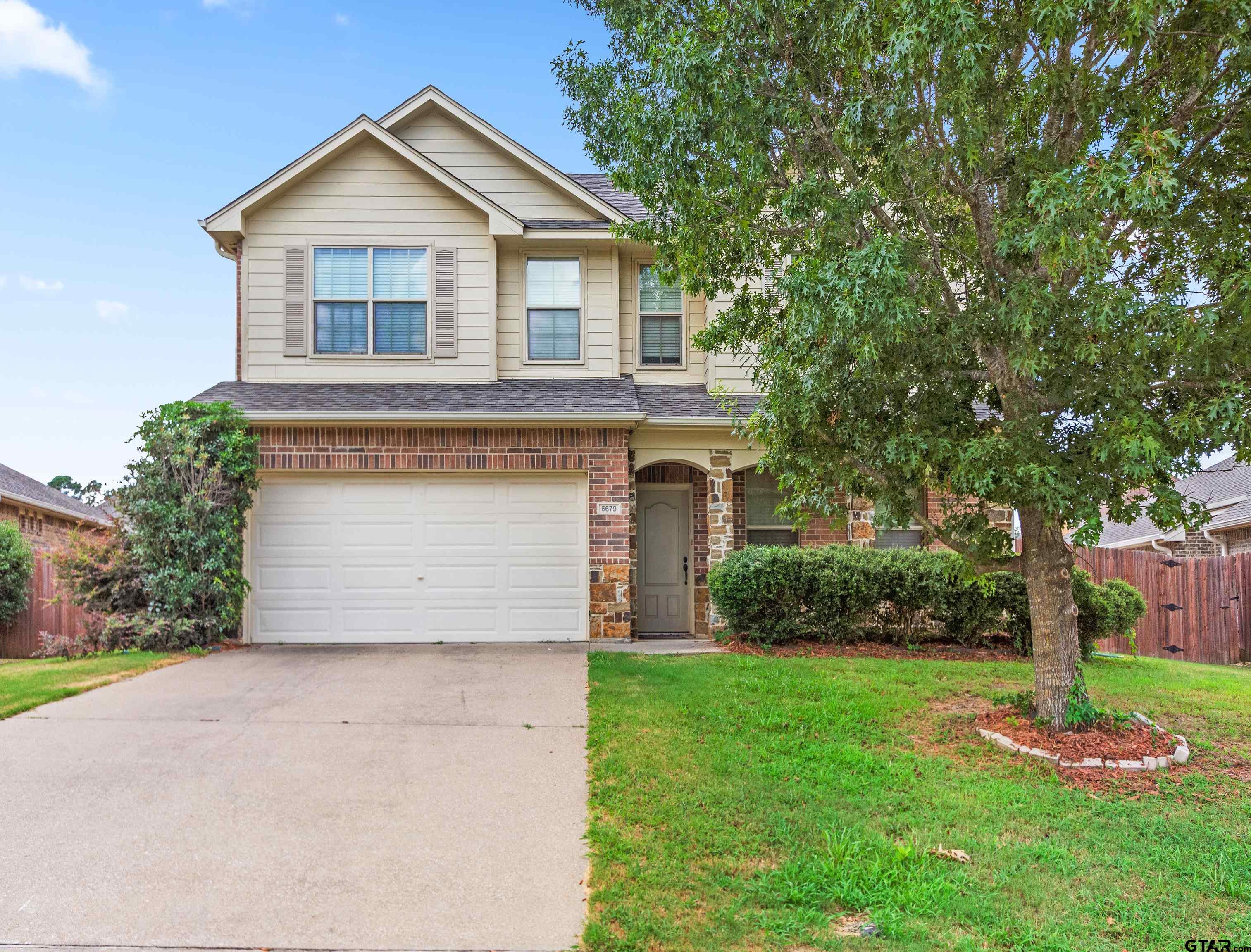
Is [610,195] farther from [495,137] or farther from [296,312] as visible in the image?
[296,312]

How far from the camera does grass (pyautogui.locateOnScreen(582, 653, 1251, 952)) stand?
11.2 ft

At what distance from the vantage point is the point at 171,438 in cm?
1017

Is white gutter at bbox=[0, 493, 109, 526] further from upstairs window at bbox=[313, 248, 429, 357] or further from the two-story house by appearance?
upstairs window at bbox=[313, 248, 429, 357]

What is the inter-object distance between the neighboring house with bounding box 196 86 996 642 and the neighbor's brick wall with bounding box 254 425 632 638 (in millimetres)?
28

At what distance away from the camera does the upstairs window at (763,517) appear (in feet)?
40.5

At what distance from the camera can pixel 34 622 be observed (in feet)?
42.5

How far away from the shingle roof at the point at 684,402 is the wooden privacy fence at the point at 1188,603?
6.82m

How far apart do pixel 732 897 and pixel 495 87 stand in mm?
14666

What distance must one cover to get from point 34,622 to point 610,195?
11.7m

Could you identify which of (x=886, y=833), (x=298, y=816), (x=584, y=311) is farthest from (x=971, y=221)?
(x=298, y=816)

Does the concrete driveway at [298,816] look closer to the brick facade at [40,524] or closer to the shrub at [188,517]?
the shrub at [188,517]

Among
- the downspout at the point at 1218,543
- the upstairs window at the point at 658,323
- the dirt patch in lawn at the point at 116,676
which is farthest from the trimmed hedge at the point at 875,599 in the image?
the downspout at the point at 1218,543

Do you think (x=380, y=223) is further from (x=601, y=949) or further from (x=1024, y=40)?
(x=601, y=949)

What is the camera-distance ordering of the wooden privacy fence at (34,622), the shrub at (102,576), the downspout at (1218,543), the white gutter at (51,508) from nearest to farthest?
the shrub at (102,576), the wooden privacy fence at (34,622), the white gutter at (51,508), the downspout at (1218,543)
